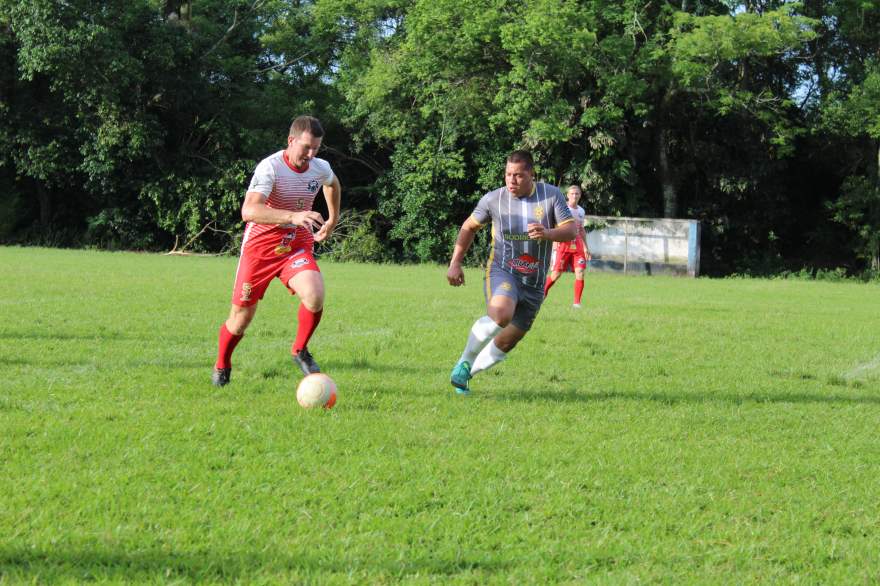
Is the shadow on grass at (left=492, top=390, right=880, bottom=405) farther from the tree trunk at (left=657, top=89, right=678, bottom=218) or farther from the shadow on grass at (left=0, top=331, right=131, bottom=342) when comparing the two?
the tree trunk at (left=657, top=89, right=678, bottom=218)

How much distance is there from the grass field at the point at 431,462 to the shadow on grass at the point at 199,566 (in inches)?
0.4

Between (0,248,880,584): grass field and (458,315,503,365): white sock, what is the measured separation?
37 centimetres

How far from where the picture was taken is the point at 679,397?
7.31 meters

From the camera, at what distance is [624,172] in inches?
1208

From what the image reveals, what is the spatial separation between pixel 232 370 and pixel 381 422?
8.03ft

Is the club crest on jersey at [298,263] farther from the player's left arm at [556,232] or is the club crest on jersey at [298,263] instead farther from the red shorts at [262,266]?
the player's left arm at [556,232]

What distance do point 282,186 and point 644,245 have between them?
24389mm

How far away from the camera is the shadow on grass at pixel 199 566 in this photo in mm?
3346

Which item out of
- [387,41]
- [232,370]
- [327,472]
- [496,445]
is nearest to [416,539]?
[327,472]

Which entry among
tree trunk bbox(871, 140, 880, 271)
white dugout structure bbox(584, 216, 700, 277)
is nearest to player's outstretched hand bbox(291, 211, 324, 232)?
white dugout structure bbox(584, 216, 700, 277)

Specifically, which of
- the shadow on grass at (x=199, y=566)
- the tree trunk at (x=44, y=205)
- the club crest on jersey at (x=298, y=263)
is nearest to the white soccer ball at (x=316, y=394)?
the club crest on jersey at (x=298, y=263)

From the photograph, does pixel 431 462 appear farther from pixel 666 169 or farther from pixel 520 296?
Result: pixel 666 169

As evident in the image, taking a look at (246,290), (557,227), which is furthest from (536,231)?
(246,290)

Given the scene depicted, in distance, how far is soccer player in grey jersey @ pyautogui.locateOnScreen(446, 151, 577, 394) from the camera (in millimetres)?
7219
